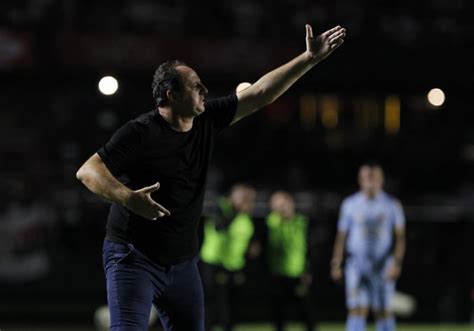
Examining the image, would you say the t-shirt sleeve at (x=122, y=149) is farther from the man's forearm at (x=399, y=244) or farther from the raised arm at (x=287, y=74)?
the man's forearm at (x=399, y=244)

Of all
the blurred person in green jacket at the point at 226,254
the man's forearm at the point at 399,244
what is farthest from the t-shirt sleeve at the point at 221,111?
the blurred person in green jacket at the point at 226,254

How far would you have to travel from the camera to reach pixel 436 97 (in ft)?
71.6

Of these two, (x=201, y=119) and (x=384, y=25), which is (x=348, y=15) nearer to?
(x=384, y=25)

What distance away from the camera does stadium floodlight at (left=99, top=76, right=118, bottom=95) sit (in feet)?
65.1

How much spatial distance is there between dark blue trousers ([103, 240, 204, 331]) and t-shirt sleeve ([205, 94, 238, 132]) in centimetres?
78

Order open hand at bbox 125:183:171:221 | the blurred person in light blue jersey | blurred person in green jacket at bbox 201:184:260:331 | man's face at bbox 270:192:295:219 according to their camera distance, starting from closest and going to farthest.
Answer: open hand at bbox 125:183:171:221, the blurred person in light blue jersey, man's face at bbox 270:192:295:219, blurred person in green jacket at bbox 201:184:260:331

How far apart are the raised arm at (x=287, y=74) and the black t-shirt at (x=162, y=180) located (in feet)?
1.32

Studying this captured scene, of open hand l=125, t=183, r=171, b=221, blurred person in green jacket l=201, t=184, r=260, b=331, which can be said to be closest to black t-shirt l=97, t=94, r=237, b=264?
open hand l=125, t=183, r=171, b=221

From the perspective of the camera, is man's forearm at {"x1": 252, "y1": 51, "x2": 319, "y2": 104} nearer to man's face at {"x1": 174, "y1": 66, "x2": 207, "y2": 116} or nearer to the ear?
man's face at {"x1": 174, "y1": 66, "x2": 207, "y2": 116}

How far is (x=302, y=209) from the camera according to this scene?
17641 mm

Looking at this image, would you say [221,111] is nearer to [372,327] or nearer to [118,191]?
[118,191]

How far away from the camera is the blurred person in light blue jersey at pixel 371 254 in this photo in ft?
39.5

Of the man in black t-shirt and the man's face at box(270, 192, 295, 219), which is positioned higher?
the man's face at box(270, 192, 295, 219)

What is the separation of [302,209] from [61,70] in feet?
18.6
